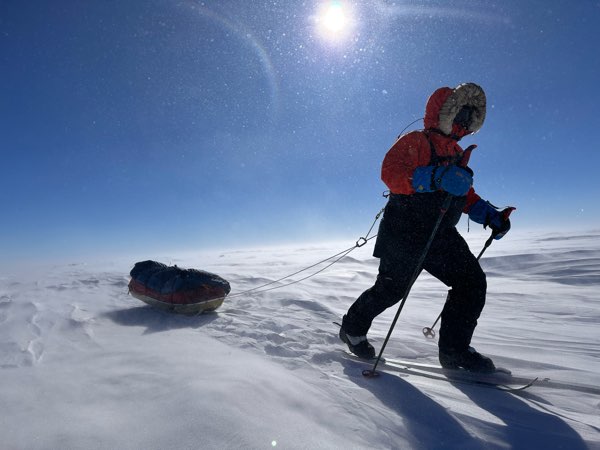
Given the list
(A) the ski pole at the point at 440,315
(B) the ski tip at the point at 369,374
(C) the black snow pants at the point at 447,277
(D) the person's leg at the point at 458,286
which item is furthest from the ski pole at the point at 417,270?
(A) the ski pole at the point at 440,315

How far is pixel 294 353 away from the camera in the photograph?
2338mm

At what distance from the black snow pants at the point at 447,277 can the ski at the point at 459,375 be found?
0.17 meters

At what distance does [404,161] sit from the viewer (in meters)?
2.18

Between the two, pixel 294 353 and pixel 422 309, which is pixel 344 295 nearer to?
pixel 422 309

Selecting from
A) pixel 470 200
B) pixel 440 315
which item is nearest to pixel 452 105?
pixel 470 200

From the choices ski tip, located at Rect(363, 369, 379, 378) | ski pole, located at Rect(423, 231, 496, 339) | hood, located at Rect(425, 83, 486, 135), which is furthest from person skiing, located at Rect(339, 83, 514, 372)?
ski tip, located at Rect(363, 369, 379, 378)

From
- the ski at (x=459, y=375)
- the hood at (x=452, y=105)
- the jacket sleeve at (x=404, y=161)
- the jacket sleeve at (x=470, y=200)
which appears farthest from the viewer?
the jacket sleeve at (x=470, y=200)

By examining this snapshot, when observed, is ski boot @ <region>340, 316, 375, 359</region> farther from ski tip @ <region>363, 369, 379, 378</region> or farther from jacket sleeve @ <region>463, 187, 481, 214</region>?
jacket sleeve @ <region>463, 187, 481, 214</region>

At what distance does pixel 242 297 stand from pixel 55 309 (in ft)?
7.29

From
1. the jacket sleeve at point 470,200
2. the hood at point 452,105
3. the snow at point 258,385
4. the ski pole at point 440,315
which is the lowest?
the snow at point 258,385

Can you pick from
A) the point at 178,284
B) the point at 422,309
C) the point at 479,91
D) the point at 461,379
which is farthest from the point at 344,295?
the point at 479,91

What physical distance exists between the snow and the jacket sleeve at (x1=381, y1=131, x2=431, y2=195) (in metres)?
1.29

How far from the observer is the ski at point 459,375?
6.34 ft

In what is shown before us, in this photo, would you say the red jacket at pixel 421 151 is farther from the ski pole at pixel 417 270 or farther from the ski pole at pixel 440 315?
the ski pole at pixel 440 315
